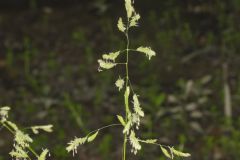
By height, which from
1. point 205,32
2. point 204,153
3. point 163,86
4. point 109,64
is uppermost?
point 205,32

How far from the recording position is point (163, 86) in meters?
5.62

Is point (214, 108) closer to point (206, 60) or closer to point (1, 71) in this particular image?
point (206, 60)

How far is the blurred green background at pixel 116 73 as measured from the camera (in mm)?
4934

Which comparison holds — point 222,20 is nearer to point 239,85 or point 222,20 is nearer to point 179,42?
point 179,42

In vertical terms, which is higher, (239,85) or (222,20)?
(222,20)

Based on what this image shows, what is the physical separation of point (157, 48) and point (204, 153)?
6.44 ft

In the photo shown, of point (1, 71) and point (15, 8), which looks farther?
point (15, 8)

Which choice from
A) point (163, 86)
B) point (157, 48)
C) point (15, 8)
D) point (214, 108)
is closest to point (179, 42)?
point (157, 48)

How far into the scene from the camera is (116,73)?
19.1 ft

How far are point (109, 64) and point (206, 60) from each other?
4.52 m

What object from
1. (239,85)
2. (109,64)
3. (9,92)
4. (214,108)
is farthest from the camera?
(9,92)

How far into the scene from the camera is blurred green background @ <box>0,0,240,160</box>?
16.2ft

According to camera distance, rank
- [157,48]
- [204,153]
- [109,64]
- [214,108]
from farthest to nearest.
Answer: [157,48] < [214,108] < [204,153] < [109,64]

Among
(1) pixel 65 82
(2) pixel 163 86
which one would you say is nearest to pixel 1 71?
(1) pixel 65 82
